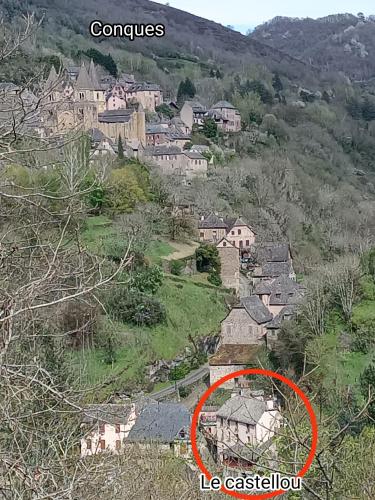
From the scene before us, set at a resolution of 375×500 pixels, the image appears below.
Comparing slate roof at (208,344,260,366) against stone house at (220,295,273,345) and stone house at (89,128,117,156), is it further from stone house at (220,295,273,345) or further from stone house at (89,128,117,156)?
stone house at (89,128,117,156)

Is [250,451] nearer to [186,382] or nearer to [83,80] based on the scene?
[186,382]

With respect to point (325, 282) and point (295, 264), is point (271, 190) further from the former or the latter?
point (325, 282)

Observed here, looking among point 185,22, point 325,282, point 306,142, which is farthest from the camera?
point 185,22

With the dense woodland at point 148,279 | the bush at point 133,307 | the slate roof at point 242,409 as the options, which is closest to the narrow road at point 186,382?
the dense woodland at point 148,279

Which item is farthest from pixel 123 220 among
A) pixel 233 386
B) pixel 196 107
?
pixel 196 107

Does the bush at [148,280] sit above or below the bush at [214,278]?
above

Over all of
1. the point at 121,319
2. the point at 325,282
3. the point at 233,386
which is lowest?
the point at 233,386

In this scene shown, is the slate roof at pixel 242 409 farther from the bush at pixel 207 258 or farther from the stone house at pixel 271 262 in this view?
the stone house at pixel 271 262

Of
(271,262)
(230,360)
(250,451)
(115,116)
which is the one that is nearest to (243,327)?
(230,360)
